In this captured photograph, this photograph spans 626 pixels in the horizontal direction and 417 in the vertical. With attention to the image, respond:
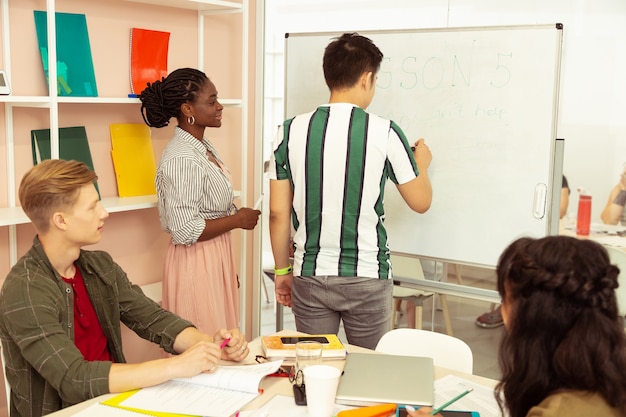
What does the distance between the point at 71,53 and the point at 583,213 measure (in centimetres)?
223

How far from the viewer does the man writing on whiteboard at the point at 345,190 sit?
7.99 ft

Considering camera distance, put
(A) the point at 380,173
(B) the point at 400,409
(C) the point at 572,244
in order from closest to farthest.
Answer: (C) the point at 572,244
(B) the point at 400,409
(A) the point at 380,173

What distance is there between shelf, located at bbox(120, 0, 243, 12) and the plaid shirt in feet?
5.22

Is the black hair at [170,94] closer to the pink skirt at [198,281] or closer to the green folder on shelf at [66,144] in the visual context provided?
the green folder on shelf at [66,144]

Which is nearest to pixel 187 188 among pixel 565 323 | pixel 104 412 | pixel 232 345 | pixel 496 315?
pixel 232 345

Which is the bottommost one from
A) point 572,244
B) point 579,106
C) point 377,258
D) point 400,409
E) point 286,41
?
point 400,409

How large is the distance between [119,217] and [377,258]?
140cm

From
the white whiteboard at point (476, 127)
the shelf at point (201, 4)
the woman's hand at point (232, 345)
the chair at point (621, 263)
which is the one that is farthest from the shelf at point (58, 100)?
the chair at point (621, 263)

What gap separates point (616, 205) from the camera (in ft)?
9.45

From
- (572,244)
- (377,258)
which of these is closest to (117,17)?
(377,258)

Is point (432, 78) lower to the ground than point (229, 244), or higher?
higher

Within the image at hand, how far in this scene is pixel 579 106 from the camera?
292cm

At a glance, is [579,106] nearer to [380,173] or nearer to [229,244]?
[380,173]

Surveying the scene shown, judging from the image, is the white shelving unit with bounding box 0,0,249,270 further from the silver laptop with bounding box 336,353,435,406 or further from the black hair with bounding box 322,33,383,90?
the silver laptop with bounding box 336,353,435,406
